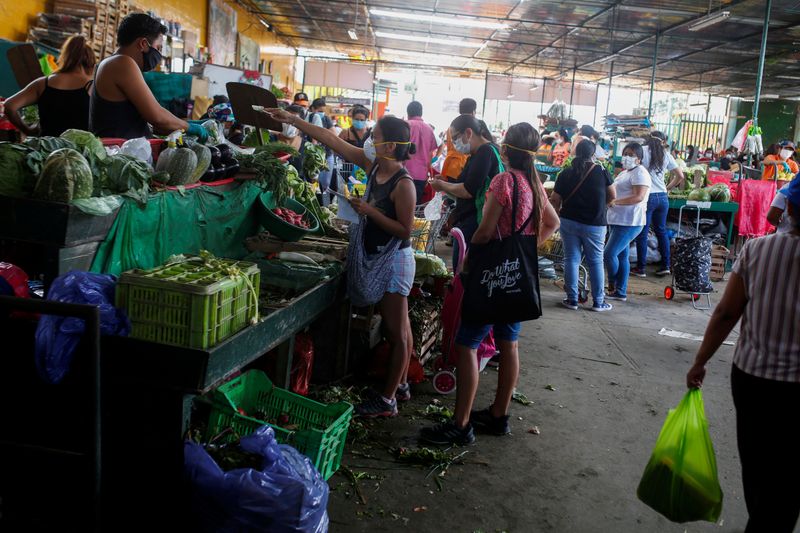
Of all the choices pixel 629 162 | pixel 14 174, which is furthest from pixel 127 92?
pixel 629 162

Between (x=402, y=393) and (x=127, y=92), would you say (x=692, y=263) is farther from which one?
(x=127, y=92)

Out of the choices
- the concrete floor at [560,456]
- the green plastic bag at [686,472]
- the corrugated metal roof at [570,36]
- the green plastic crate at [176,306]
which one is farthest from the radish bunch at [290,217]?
the corrugated metal roof at [570,36]

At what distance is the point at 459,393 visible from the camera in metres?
4.04

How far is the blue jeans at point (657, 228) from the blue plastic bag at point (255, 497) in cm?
835

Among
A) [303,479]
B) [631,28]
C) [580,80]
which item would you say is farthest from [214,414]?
Answer: [580,80]

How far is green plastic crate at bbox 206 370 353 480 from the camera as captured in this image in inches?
124

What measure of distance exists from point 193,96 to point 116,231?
16.0ft

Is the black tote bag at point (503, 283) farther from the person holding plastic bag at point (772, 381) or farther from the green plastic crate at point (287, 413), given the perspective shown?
the person holding plastic bag at point (772, 381)

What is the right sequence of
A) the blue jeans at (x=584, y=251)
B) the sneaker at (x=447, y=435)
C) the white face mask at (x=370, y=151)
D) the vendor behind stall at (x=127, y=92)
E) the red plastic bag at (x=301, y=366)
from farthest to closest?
the blue jeans at (x=584, y=251) → the red plastic bag at (x=301, y=366) → the white face mask at (x=370, y=151) → the sneaker at (x=447, y=435) → the vendor behind stall at (x=127, y=92)

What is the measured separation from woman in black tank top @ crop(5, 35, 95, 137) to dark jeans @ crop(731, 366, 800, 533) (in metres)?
4.08

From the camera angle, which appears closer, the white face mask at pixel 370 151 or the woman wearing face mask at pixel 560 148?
the white face mask at pixel 370 151

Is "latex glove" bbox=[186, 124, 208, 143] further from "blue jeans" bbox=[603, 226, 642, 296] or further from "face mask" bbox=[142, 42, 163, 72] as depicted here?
"blue jeans" bbox=[603, 226, 642, 296]

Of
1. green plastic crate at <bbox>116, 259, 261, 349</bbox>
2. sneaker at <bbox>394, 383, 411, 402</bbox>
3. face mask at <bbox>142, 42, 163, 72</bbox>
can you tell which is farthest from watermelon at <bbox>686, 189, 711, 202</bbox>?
green plastic crate at <bbox>116, 259, 261, 349</bbox>

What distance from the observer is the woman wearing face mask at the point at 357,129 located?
1042 cm
